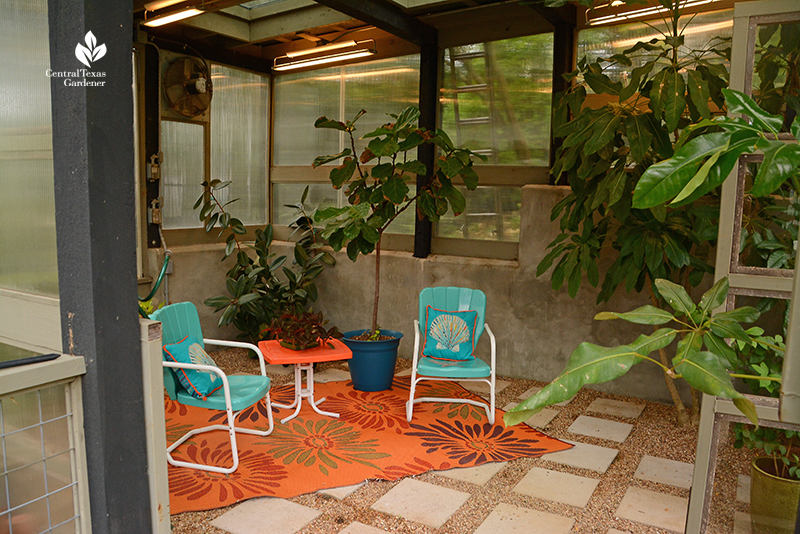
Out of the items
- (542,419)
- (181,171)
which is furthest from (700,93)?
(181,171)

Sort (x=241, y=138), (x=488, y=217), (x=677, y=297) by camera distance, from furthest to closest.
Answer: (x=241, y=138) < (x=488, y=217) < (x=677, y=297)

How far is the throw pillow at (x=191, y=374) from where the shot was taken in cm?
299

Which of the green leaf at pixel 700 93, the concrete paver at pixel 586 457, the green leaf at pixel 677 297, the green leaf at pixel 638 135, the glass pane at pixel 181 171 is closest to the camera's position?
the green leaf at pixel 677 297

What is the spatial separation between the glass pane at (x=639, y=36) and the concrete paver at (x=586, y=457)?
8.25 ft

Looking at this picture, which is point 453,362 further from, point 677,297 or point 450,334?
point 677,297

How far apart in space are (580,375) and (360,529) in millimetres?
1806

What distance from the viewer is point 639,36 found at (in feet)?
14.3

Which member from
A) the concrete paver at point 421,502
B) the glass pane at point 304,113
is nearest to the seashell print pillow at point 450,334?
the concrete paver at point 421,502

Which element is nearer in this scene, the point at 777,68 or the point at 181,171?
the point at 777,68

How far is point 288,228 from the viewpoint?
6.29 m

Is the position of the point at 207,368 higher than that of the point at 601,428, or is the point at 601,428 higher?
the point at 207,368

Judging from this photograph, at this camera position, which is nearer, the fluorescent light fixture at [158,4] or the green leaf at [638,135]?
the green leaf at [638,135]

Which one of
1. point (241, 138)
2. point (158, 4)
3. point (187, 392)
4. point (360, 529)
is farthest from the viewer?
point (241, 138)

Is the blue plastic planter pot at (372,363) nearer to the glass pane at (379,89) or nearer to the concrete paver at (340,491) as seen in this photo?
the concrete paver at (340,491)
